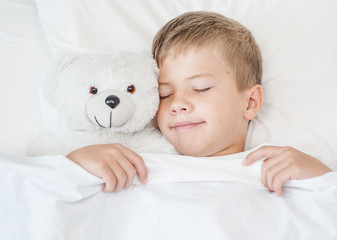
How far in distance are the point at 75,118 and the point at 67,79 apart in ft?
0.33

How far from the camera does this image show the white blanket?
82 cm

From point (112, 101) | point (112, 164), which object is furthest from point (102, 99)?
point (112, 164)

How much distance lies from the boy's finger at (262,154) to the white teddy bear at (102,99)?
0.27 meters

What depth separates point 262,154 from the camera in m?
0.97

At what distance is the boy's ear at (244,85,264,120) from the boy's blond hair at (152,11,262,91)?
2 cm

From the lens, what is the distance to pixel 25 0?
1.49m

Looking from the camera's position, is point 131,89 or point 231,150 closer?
point 131,89

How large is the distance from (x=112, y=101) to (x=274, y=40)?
0.66 metres

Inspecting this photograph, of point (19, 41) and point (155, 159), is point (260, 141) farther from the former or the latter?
point (19, 41)

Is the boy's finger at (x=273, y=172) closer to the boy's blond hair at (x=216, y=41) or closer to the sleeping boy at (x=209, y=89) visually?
the sleeping boy at (x=209, y=89)

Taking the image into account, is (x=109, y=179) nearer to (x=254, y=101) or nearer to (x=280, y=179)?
(x=280, y=179)

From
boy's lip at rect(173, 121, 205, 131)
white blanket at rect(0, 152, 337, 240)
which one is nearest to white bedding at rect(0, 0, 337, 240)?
white blanket at rect(0, 152, 337, 240)

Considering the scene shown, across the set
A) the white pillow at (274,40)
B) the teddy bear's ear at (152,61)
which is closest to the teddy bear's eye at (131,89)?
the teddy bear's ear at (152,61)

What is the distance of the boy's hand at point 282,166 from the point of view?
92cm
